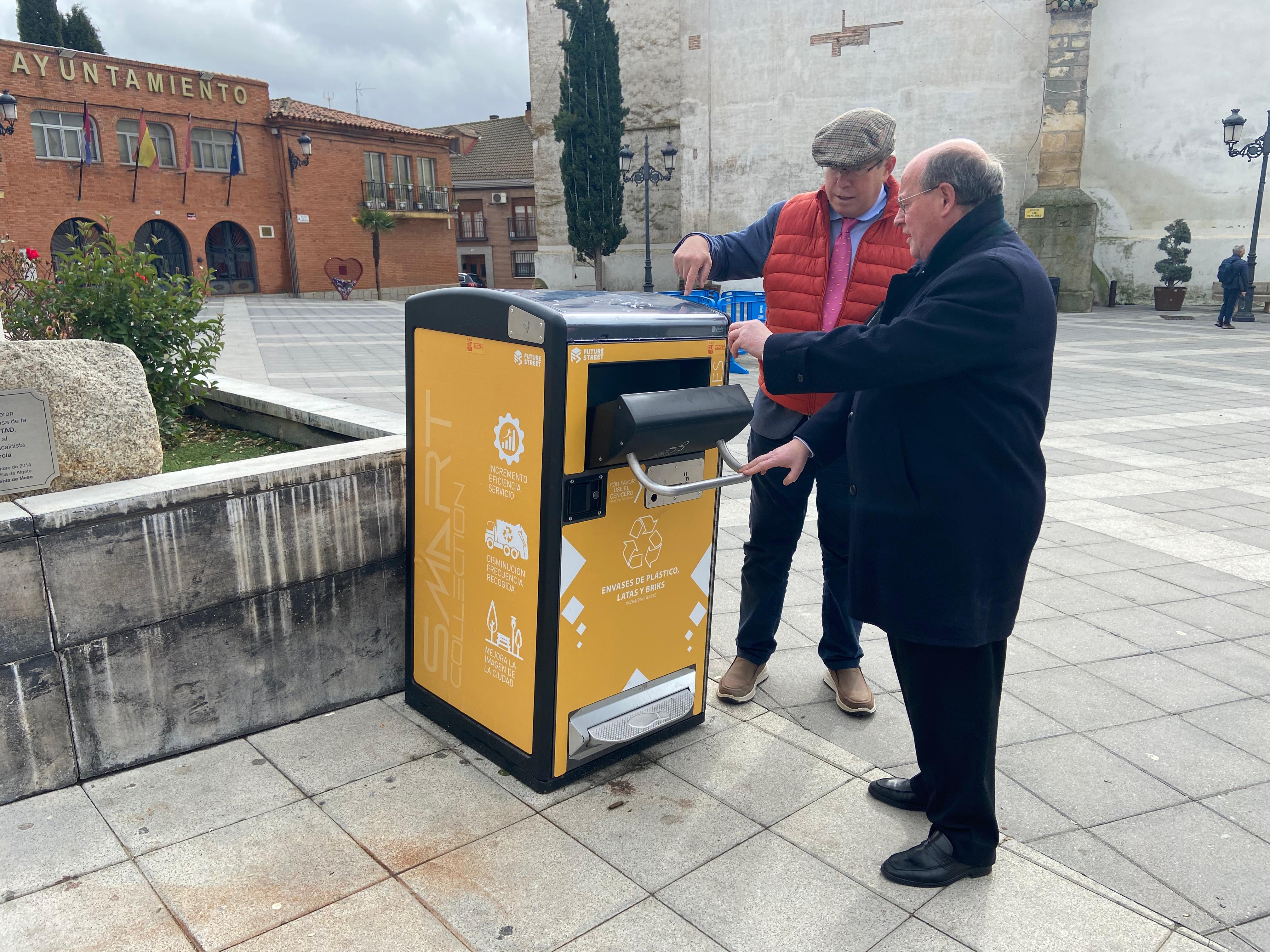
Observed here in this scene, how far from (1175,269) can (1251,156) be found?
2.65 m

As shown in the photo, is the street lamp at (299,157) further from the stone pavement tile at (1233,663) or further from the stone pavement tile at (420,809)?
the stone pavement tile at (1233,663)

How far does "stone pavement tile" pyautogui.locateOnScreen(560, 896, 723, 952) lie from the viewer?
192 cm

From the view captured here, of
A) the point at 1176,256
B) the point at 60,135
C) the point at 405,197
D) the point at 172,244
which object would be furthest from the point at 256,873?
the point at 405,197

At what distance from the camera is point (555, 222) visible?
28.6 metres

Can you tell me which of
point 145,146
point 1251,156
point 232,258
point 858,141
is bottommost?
point 858,141

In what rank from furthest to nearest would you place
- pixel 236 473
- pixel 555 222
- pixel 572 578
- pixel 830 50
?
1. pixel 555 222
2. pixel 830 50
3. pixel 236 473
4. pixel 572 578

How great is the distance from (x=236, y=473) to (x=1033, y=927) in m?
2.36

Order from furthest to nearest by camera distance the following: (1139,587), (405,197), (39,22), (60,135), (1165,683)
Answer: (405,197) < (39,22) < (60,135) < (1139,587) < (1165,683)

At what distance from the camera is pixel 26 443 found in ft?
8.17

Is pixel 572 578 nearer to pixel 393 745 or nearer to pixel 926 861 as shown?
pixel 393 745

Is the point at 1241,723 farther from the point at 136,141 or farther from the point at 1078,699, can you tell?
the point at 136,141

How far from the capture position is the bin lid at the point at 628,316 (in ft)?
7.16

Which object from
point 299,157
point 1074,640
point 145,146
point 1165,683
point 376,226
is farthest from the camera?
point 376,226

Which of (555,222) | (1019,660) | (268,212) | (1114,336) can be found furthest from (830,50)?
(1019,660)
